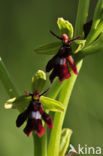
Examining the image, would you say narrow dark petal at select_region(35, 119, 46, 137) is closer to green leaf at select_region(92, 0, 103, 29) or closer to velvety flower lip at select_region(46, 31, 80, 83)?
velvety flower lip at select_region(46, 31, 80, 83)

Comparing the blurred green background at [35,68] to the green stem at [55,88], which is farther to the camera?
the blurred green background at [35,68]

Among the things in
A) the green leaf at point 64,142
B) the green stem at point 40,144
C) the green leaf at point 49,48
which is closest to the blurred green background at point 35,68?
the green leaf at point 64,142

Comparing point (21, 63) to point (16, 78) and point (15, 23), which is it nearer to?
point (16, 78)

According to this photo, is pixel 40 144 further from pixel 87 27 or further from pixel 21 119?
pixel 87 27

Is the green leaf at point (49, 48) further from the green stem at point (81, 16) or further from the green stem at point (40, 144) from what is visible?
the green stem at point (40, 144)

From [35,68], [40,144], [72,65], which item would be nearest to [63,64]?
[72,65]

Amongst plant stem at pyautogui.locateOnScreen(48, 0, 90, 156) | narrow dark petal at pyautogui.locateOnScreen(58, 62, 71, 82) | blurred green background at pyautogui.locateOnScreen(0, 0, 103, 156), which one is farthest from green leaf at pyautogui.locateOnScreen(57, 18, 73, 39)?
blurred green background at pyautogui.locateOnScreen(0, 0, 103, 156)
